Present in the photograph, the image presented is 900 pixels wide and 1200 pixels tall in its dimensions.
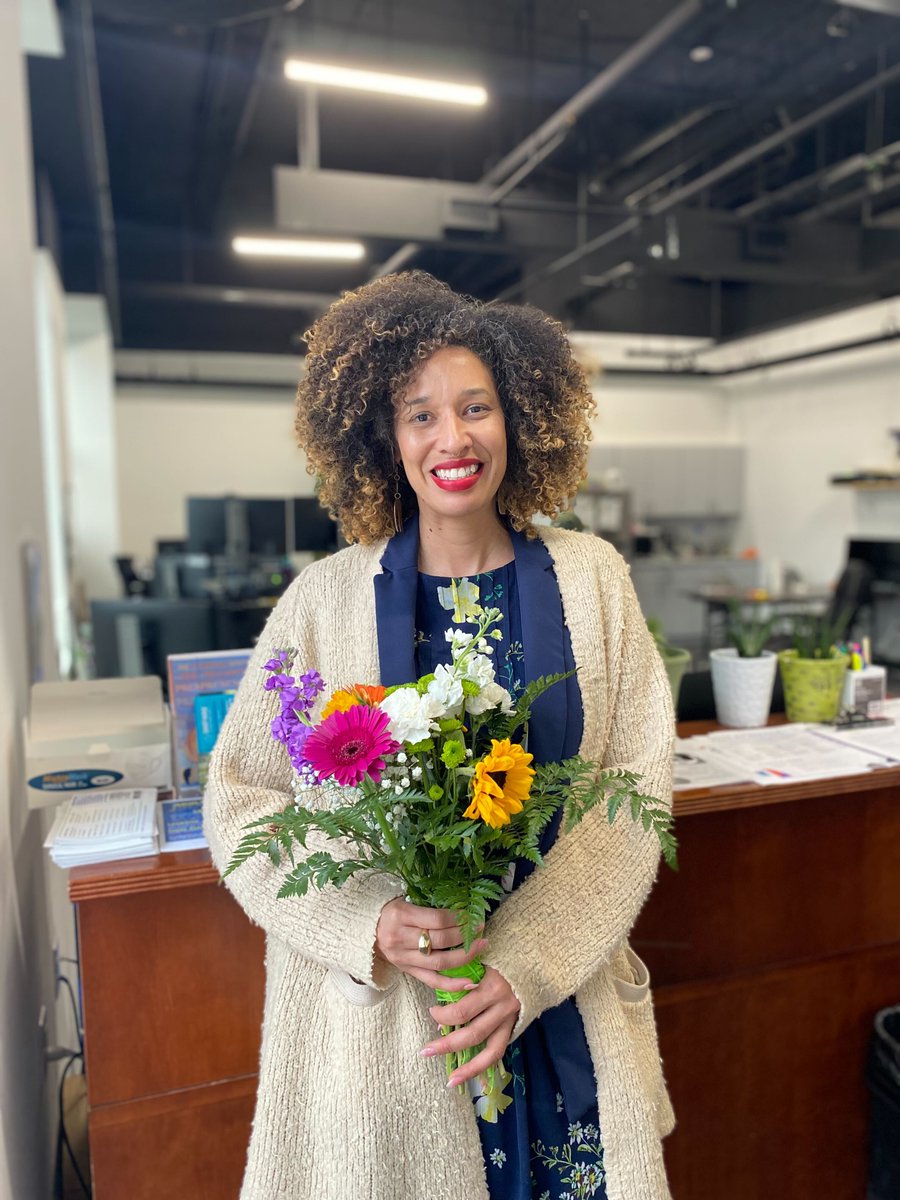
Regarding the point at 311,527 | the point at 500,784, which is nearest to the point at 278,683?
the point at 500,784

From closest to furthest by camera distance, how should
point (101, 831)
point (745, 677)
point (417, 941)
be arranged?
1. point (417, 941)
2. point (101, 831)
3. point (745, 677)

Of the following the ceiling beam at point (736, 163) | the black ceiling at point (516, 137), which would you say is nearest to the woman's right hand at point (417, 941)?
the black ceiling at point (516, 137)

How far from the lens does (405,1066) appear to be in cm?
113

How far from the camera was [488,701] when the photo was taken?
96 cm

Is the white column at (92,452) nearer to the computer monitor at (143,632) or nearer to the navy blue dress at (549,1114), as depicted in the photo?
the computer monitor at (143,632)

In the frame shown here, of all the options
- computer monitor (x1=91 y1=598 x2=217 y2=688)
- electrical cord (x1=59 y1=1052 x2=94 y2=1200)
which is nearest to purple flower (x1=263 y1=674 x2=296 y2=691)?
electrical cord (x1=59 y1=1052 x2=94 y2=1200)

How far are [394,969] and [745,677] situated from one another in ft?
4.30

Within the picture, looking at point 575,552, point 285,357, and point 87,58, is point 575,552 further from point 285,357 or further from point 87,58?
point 285,357

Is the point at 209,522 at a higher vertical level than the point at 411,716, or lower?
higher

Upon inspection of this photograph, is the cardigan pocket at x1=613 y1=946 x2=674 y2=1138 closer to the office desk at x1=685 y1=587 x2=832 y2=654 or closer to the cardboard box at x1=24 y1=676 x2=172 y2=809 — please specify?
the cardboard box at x1=24 y1=676 x2=172 y2=809

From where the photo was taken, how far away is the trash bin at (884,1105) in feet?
6.39

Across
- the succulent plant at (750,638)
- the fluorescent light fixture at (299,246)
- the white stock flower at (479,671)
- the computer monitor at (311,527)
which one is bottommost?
the succulent plant at (750,638)

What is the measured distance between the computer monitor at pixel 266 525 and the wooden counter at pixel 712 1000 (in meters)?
4.76

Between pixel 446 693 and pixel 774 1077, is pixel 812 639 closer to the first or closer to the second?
pixel 774 1077
